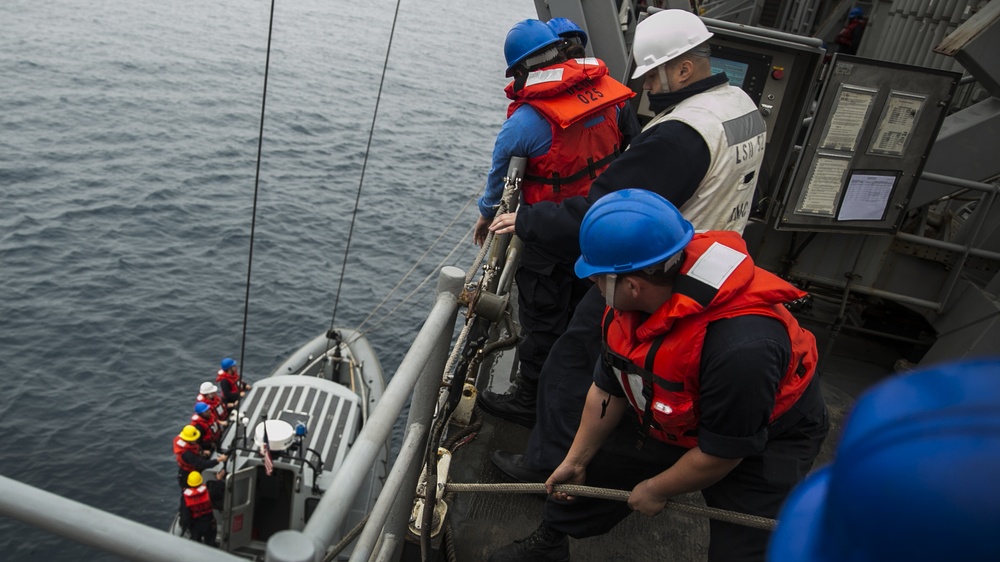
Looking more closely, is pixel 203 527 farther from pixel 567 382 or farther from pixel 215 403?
pixel 567 382

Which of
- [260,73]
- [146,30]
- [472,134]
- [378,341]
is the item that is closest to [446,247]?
[378,341]

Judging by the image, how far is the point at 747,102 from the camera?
11.0ft

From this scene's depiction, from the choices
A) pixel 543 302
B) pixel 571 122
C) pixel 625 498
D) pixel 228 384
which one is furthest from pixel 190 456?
pixel 625 498

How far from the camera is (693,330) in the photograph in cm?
243

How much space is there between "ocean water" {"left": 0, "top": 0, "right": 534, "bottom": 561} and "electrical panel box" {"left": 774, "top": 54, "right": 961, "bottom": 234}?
7958 millimetres

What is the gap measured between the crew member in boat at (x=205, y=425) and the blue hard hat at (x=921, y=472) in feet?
37.4

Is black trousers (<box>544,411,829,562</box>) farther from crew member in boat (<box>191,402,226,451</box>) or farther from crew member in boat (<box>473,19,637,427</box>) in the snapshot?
crew member in boat (<box>191,402,226,451</box>)

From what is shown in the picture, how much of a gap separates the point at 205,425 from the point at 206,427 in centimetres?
A: 3

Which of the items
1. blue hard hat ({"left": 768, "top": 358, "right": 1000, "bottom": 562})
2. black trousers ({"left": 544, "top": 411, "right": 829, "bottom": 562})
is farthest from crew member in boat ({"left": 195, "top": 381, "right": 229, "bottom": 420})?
blue hard hat ({"left": 768, "top": 358, "right": 1000, "bottom": 562})

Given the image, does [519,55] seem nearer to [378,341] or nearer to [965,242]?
[965,242]

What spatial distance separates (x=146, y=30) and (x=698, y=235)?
41952 mm

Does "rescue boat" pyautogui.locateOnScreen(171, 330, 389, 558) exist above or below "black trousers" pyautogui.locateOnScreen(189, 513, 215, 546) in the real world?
above

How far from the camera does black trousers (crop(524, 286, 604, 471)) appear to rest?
332cm

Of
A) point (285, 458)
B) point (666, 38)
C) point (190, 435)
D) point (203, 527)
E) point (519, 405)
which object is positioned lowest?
point (203, 527)
